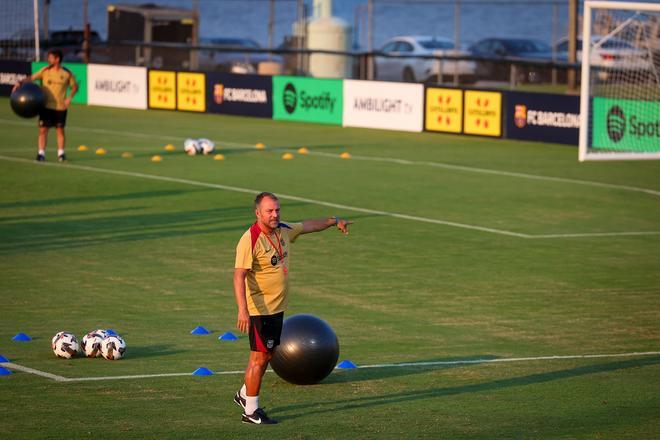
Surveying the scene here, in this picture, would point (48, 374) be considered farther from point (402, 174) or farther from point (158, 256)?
point (402, 174)

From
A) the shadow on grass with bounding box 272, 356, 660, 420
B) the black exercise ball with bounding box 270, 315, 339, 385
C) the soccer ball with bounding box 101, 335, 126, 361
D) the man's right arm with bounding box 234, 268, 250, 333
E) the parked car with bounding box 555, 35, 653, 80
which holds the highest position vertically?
the parked car with bounding box 555, 35, 653, 80

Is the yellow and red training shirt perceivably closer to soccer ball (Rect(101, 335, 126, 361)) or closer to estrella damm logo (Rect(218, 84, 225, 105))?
soccer ball (Rect(101, 335, 126, 361))

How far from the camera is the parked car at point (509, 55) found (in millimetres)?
55062

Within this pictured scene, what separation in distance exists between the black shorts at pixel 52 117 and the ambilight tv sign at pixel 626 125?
1143 cm

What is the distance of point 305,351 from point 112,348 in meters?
2.18

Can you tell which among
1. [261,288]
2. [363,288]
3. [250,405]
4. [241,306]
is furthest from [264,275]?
[363,288]

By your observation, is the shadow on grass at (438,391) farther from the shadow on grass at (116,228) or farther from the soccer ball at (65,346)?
the shadow on grass at (116,228)

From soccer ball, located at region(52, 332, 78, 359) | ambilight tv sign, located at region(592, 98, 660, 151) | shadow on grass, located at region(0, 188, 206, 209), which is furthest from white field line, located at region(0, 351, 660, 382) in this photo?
ambilight tv sign, located at region(592, 98, 660, 151)

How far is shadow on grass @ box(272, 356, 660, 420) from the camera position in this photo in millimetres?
10445

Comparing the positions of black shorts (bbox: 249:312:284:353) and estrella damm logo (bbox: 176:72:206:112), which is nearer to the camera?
black shorts (bbox: 249:312:284:353)

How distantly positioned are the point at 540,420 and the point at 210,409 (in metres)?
2.62

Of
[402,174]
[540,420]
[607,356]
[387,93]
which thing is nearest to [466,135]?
[387,93]

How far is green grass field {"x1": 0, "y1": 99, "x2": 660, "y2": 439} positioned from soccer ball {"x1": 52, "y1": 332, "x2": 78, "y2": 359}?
0.14 metres

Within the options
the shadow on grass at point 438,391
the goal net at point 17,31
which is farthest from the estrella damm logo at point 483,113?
the shadow on grass at point 438,391
